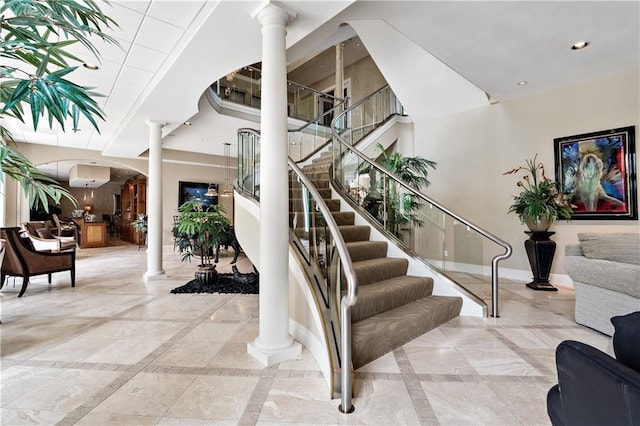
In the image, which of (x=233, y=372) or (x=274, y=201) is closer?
(x=233, y=372)

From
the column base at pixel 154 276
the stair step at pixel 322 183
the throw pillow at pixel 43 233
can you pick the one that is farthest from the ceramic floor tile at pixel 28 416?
the throw pillow at pixel 43 233

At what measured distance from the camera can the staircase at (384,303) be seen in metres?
2.51

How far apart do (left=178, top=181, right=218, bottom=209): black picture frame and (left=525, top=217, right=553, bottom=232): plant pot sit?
927 cm

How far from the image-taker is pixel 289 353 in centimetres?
253

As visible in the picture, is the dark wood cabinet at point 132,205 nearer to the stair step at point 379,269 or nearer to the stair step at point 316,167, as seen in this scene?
the stair step at point 316,167

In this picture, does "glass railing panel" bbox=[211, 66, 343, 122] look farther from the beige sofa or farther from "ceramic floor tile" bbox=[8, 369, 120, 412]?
the beige sofa

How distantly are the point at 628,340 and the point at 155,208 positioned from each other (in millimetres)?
6516

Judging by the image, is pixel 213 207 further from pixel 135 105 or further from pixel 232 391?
pixel 232 391

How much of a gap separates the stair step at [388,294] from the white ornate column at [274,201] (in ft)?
2.30

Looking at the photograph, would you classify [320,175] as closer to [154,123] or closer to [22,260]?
[154,123]

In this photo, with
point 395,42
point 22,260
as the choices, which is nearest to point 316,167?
point 395,42

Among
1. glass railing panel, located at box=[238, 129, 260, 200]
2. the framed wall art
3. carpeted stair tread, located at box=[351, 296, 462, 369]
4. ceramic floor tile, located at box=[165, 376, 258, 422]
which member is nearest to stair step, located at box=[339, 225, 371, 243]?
carpeted stair tread, located at box=[351, 296, 462, 369]

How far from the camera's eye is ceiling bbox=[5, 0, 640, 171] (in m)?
2.88

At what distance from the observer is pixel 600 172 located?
4.61 meters
